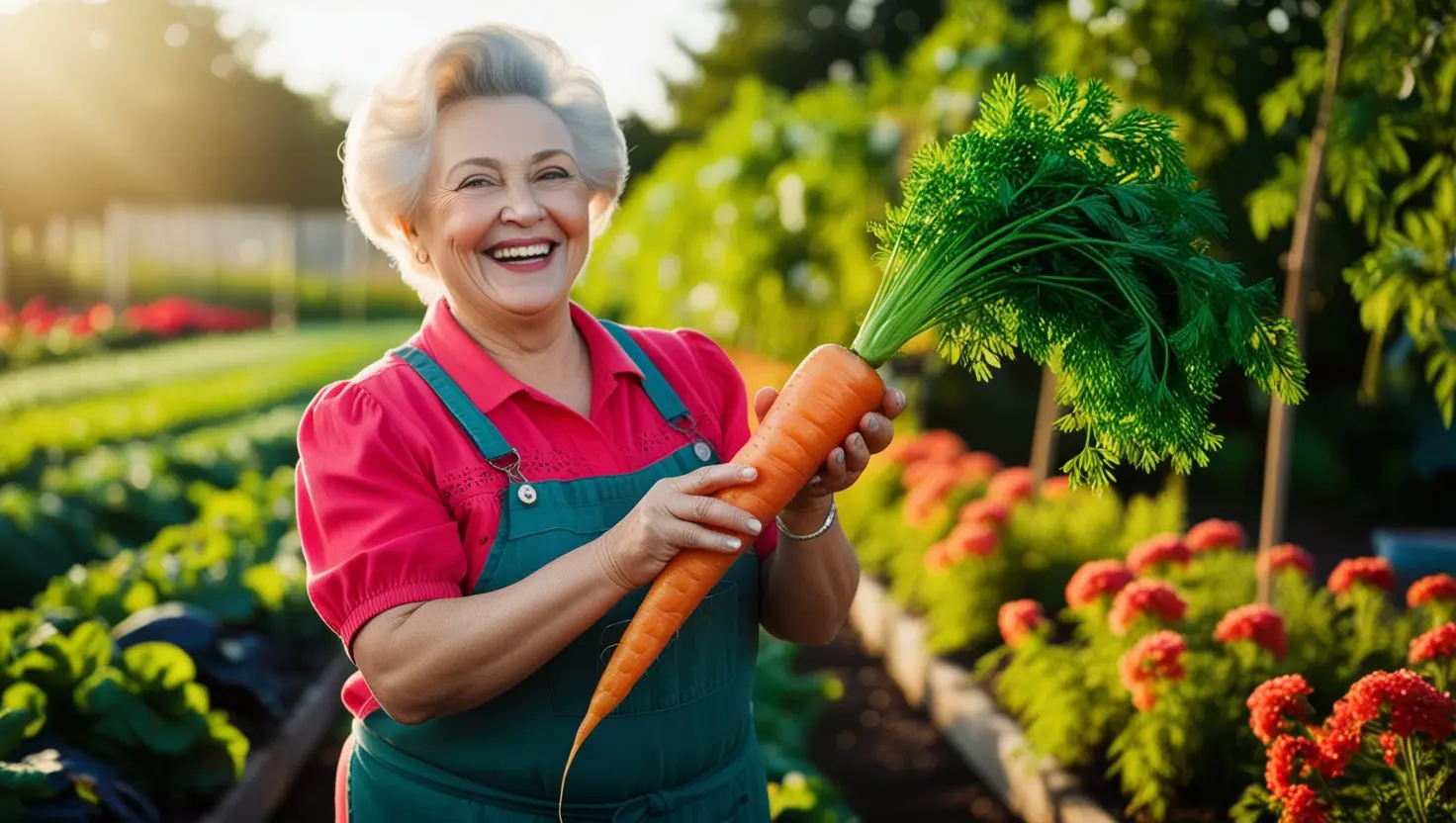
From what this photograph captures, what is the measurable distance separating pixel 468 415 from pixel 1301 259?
8.91ft

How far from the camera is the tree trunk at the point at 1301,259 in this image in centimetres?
342

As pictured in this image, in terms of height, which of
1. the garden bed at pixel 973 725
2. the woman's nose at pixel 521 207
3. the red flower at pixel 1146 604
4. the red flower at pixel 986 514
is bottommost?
the garden bed at pixel 973 725

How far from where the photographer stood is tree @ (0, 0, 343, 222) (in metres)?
35.6

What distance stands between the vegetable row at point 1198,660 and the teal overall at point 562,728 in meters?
1.06

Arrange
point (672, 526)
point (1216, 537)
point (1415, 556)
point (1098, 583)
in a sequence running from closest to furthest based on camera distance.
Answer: point (672, 526) < point (1098, 583) < point (1216, 537) < point (1415, 556)

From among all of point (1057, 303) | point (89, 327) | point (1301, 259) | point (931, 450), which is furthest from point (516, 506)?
point (89, 327)

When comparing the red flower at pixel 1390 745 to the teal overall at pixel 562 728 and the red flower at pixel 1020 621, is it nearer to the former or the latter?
the teal overall at pixel 562 728

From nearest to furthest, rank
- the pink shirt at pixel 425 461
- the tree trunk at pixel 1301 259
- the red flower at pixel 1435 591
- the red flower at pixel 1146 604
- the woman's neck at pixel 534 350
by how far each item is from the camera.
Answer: the pink shirt at pixel 425 461
the woman's neck at pixel 534 350
the red flower at pixel 1435 591
the red flower at pixel 1146 604
the tree trunk at pixel 1301 259

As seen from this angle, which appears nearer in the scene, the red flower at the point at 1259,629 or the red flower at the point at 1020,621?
the red flower at the point at 1259,629

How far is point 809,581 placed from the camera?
212cm

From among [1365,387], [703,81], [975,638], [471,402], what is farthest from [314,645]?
[703,81]

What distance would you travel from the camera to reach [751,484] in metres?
1.97

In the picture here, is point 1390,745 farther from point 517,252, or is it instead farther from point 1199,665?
point 517,252

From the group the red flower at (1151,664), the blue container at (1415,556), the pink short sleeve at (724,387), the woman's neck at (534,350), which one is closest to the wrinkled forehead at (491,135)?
the woman's neck at (534,350)
